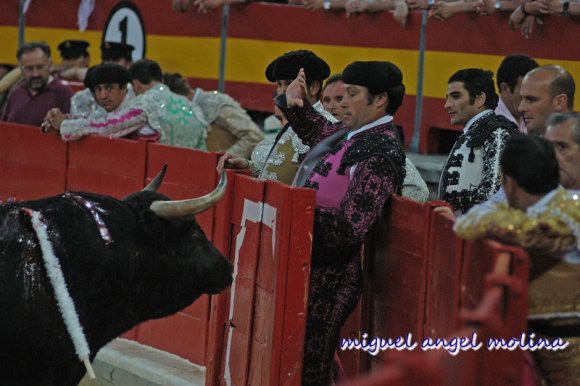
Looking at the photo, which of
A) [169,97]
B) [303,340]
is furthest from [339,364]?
[169,97]

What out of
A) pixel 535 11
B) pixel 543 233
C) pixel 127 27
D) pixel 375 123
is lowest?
pixel 543 233

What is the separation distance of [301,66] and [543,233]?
81.9 inches

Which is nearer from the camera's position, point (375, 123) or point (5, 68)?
point (375, 123)

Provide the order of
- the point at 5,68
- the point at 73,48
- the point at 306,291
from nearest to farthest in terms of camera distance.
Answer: the point at 306,291 → the point at 73,48 → the point at 5,68

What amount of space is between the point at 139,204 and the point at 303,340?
0.80 metres

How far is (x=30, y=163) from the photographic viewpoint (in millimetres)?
8172

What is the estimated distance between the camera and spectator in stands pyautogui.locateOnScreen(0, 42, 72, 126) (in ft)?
29.3

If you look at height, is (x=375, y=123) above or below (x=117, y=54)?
below

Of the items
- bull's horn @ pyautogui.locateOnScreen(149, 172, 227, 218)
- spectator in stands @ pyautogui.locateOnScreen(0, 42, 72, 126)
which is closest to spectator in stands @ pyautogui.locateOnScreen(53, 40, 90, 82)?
spectator in stands @ pyautogui.locateOnScreen(0, 42, 72, 126)

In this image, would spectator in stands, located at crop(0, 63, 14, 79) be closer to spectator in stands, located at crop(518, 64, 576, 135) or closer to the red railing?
the red railing

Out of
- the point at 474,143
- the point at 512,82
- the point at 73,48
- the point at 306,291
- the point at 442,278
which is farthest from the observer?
the point at 73,48

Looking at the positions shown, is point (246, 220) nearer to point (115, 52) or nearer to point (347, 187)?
point (347, 187)

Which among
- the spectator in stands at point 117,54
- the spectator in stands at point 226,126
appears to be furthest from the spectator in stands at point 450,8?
the spectator in stands at point 117,54

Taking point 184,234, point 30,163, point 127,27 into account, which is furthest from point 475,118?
point 127,27
